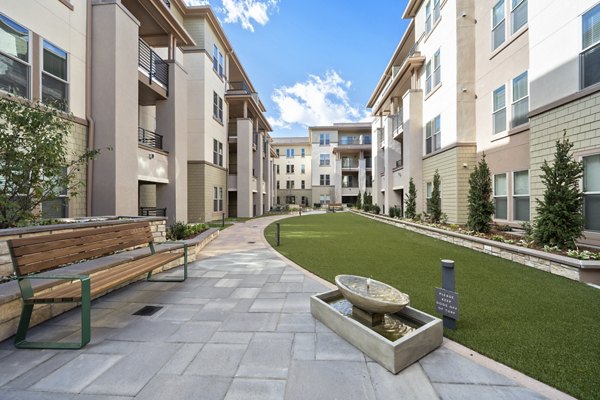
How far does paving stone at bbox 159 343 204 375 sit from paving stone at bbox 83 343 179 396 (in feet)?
0.21

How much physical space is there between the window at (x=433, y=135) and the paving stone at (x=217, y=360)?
16298 millimetres

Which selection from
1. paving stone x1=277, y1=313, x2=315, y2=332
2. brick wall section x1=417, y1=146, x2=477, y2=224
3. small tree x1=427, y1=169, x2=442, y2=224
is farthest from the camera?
→ small tree x1=427, y1=169, x2=442, y2=224

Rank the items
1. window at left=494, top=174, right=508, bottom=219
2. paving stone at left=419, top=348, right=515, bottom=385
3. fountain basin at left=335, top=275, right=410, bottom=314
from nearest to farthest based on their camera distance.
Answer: paving stone at left=419, top=348, right=515, bottom=385 < fountain basin at left=335, top=275, right=410, bottom=314 < window at left=494, top=174, right=508, bottom=219

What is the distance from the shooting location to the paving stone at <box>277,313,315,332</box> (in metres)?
3.70

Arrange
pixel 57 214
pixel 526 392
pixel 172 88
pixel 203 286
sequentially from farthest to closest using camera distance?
1. pixel 172 88
2. pixel 57 214
3. pixel 203 286
4. pixel 526 392

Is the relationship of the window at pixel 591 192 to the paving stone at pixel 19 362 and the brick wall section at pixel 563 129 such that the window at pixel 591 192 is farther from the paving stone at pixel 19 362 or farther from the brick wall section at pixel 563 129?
the paving stone at pixel 19 362

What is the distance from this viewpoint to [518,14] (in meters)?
10.8

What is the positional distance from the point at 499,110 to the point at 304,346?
13568mm

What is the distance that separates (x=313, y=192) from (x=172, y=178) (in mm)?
38847

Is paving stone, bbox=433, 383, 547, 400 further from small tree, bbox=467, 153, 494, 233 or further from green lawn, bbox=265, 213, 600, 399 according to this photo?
small tree, bbox=467, 153, 494, 233

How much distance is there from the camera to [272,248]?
389 inches

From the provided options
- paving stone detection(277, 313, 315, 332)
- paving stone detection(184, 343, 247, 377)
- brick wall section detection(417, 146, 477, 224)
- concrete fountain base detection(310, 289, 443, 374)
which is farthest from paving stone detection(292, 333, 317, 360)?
brick wall section detection(417, 146, 477, 224)

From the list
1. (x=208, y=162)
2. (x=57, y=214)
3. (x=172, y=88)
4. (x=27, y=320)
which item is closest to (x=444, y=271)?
(x=27, y=320)

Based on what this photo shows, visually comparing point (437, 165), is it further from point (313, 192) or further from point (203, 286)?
point (313, 192)
